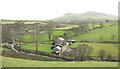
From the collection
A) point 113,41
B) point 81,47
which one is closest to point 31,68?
point 81,47

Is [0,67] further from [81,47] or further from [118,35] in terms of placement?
[118,35]

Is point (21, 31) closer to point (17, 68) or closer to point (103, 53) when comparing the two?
point (103, 53)

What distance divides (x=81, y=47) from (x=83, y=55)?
3073mm

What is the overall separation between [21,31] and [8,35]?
854 inches

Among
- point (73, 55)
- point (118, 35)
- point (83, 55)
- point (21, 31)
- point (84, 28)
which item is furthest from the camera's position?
point (84, 28)

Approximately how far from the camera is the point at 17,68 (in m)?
20.5

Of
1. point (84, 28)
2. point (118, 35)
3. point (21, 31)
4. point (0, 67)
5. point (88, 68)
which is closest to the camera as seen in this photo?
point (0, 67)

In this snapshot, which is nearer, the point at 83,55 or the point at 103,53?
the point at 83,55

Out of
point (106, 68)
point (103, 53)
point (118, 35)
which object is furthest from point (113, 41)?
point (106, 68)

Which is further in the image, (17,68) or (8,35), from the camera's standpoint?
(8,35)

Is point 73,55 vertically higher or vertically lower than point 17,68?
lower

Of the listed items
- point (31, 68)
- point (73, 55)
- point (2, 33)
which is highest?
point (2, 33)

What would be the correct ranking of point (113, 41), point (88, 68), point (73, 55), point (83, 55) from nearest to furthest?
point (88, 68), point (83, 55), point (73, 55), point (113, 41)

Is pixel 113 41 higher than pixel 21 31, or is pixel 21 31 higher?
pixel 21 31
